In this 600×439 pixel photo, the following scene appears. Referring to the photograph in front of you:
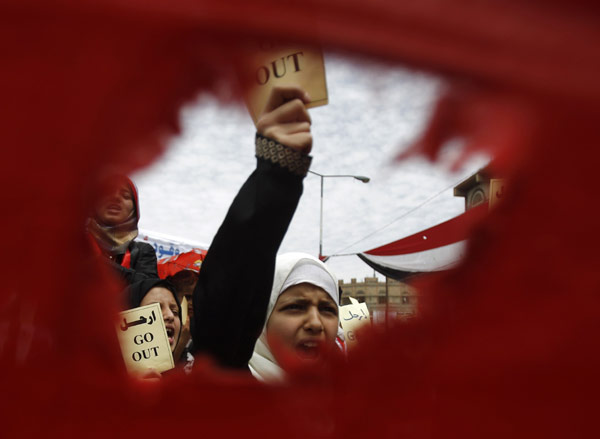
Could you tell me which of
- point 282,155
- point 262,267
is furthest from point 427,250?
point 262,267

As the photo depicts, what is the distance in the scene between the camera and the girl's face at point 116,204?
0.39 m

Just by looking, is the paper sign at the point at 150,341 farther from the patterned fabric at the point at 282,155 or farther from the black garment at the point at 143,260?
the patterned fabric at the point at 282,155

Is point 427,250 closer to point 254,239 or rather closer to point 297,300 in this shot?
point 254,239

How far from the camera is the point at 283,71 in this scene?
40 centimetres

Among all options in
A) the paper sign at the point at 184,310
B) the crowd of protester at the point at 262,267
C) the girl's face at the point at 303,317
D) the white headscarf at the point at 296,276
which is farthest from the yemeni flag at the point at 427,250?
the paper sign at the point at 184,310

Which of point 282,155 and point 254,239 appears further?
point 254,239

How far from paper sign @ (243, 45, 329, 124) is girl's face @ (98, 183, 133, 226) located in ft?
0.42

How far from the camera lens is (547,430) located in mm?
426

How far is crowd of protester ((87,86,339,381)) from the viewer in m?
0.48

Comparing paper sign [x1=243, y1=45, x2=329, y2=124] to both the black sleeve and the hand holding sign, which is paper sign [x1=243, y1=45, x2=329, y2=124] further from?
the black sleeve

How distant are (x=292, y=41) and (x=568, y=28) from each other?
0.28 m

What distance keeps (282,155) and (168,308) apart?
1.10 metres

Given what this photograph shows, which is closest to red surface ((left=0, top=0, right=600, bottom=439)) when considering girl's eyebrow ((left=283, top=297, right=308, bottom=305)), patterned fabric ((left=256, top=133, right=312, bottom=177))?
patterned fabric ((left=256, top=133, right=312, bottom=177))

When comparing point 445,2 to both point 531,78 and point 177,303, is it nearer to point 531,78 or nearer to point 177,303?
point 531,78
